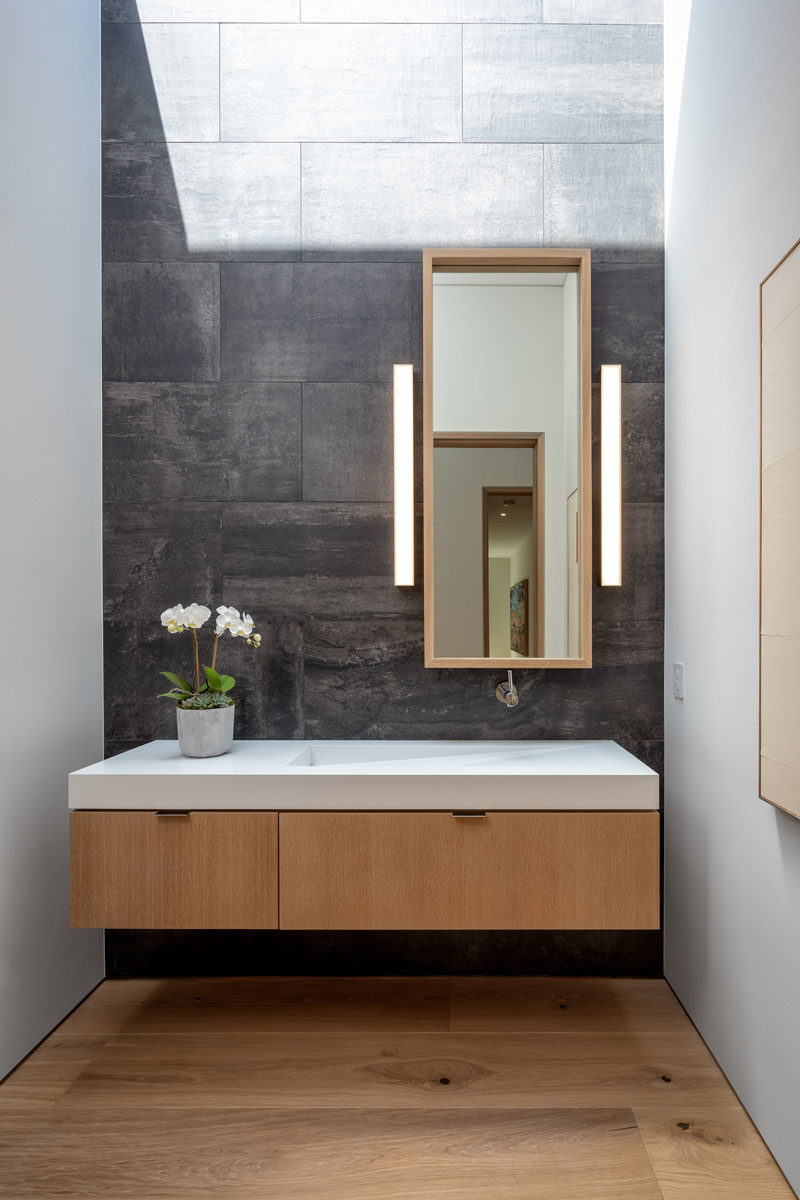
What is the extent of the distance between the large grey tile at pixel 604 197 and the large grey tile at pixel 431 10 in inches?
17.2

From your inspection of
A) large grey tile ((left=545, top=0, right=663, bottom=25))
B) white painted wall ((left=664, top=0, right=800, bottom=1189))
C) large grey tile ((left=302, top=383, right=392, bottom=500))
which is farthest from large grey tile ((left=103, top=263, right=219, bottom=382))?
white painted wall ((left=664, top=0, right=800, bottom=1189))

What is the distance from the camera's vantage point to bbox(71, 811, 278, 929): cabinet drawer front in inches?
72.0

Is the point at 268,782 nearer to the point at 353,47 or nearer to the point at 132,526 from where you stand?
the point at 132,526

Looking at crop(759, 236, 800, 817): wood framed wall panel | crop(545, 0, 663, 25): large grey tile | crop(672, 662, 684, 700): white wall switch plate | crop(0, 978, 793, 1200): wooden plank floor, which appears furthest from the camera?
crop(545, 0, 663, 25): large grey tile

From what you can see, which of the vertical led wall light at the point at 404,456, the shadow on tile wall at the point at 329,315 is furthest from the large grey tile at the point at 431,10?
the vertical led wall light at the point at 404,456

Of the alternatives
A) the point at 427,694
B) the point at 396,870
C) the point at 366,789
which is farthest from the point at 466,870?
the point at 427,694

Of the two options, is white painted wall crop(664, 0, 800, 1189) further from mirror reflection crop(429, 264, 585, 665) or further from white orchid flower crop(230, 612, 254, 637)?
white orchid flower crop(230, 612, 254, 637)

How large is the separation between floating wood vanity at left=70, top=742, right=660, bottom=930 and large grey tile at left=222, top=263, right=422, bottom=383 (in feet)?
4.24

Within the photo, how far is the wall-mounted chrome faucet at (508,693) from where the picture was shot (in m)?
2.24

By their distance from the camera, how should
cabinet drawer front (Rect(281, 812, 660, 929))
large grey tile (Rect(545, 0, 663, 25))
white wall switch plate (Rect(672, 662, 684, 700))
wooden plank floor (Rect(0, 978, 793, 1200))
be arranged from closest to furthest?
wooden plank floor (Rect(0, 978, 793, 1200))
cabinet drawer front (Rect(281, 812, 660, 929))
white wall switch plate (Rect(672, 662, 684, 700))
large grey tile (Rect(545, 0, 663, 25))

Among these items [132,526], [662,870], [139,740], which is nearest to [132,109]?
[132,526]

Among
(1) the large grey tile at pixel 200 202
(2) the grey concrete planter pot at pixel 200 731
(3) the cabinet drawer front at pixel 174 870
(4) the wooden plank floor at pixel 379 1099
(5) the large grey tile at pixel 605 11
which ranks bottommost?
(4) the wooden plank floor at pixel 379 1099

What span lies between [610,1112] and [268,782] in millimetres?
1114

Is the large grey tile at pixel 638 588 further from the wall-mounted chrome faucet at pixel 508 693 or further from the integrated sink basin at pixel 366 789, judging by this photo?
the integrated sink basin at pixel 366 789
